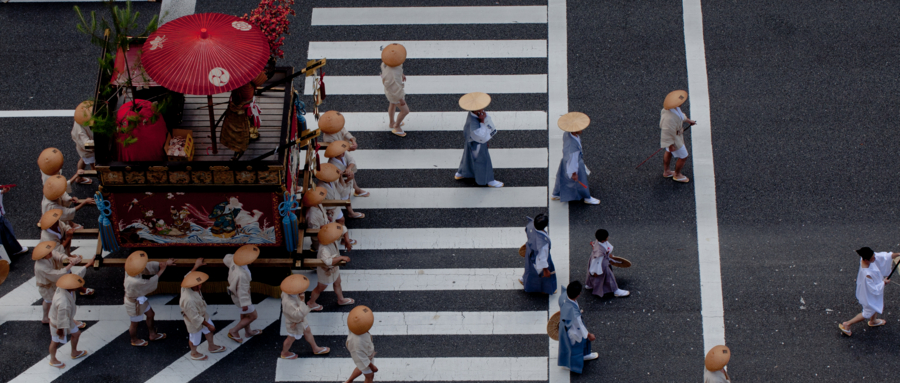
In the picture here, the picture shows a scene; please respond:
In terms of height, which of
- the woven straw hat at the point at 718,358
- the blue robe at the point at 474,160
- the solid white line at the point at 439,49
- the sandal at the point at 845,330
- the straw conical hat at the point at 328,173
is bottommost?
the woven straw hat at the point at 718,358

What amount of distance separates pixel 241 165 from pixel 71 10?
284 inches

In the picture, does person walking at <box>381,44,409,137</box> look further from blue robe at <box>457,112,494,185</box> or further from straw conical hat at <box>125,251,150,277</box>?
straw conical hat at <box>125,251,150,277</box>

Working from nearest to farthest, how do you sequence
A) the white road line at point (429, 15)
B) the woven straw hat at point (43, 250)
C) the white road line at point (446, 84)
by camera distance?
the woven straw hat at point (43, 250), the white road line at point (446, 84), the white road line at point (429, 15)

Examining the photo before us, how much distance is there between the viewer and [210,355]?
10.5m

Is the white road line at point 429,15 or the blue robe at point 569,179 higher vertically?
the white road line at point 429,15

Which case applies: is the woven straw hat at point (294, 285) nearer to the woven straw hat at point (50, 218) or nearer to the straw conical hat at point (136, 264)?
the straw conical hat at point (136, 264)

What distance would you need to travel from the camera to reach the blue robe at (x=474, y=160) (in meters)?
11.8

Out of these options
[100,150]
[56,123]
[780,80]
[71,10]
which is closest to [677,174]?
[780,80]

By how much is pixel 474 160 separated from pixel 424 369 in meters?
3.22

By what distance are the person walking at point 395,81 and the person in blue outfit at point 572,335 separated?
14.7ft

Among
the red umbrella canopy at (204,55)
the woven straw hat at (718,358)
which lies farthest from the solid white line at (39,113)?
the woven straw hat at (718,358)

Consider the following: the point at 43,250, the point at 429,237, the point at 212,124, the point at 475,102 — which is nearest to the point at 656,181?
the point at 475,102

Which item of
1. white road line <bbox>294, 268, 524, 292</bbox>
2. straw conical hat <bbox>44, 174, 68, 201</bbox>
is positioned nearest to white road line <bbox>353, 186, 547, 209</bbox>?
white road line <bbox>294, 268, 524, 292</bbox>

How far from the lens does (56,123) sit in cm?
1325
